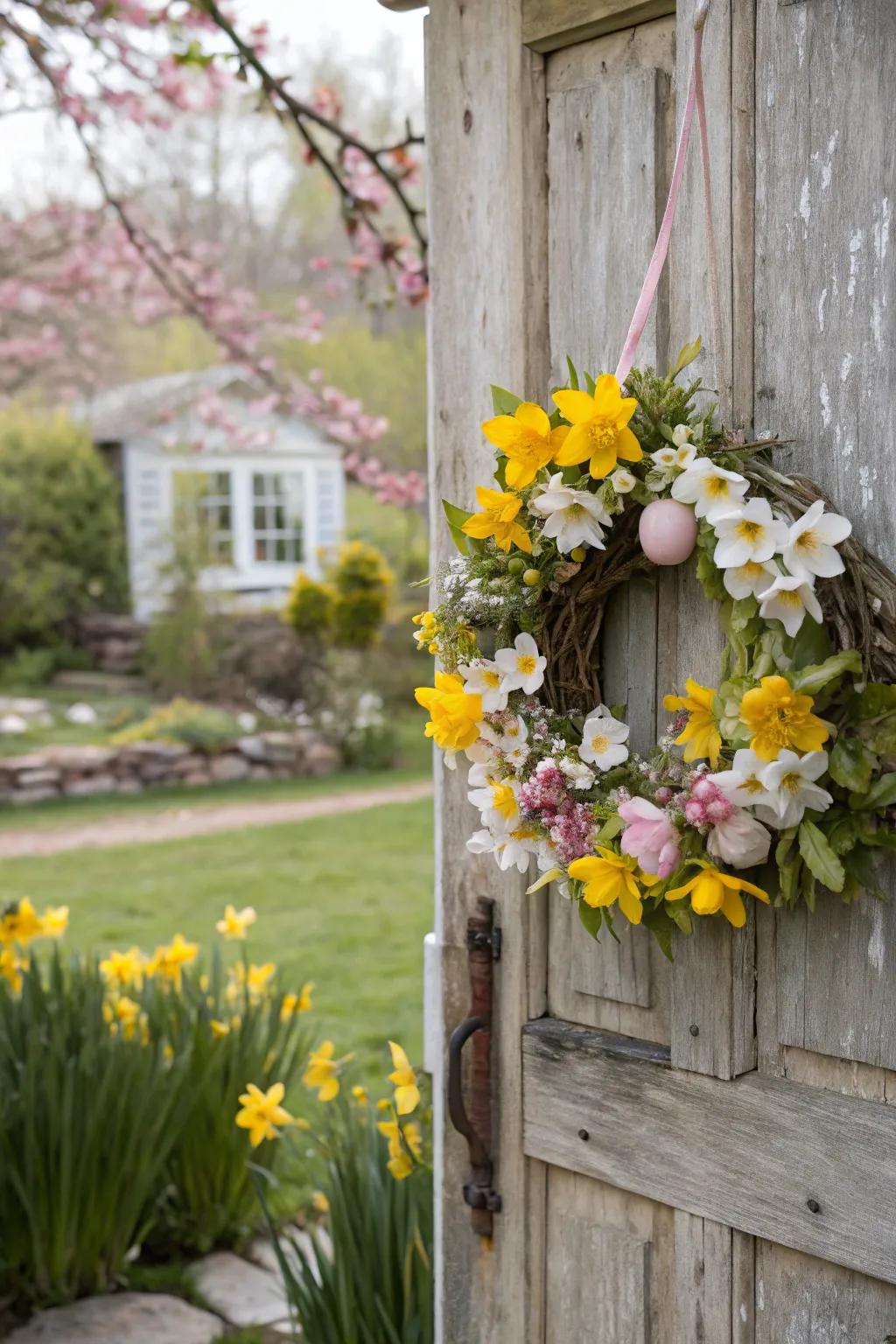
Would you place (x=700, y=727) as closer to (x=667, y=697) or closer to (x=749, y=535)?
(x=667, y=697)

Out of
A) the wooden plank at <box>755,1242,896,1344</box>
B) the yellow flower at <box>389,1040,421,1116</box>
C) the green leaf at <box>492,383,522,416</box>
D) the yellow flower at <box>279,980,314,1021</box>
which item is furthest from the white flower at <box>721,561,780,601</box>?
the yellow flower at <box>279,980,314,1021</box>

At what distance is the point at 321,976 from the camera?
5387 mm

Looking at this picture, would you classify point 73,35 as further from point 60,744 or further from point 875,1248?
point 60,744

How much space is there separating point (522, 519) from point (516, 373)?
284 mm

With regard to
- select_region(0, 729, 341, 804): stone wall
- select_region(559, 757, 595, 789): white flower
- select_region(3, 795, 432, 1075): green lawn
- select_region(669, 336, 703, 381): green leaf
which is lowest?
select_region(3, 795, 432, 1075): green lawn

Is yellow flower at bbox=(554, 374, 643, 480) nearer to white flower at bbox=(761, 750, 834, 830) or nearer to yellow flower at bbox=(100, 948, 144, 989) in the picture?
white flower at bbox=(761, 750, 834, 830)

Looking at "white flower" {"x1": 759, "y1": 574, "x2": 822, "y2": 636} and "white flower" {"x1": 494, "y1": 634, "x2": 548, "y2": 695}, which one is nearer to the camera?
"white flower" {"x1": 759, "y1": 574, "x2": 822, "y2": 636}

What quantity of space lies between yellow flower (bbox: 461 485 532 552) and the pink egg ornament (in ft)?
0.45

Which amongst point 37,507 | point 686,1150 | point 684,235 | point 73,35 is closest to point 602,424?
point 684,235

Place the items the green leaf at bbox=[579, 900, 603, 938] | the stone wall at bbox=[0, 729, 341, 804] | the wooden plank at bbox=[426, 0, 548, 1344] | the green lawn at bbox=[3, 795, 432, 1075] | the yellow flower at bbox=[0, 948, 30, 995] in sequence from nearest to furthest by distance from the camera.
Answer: the green leaf at bbox=[579, 900, 603, 938] < the wooden plank at bbox=[426, 0, 548, 1344] < the yellow flower at bbox=[0, 948, 30, 995] < the green lawn at bbox=[3, 795, 432, 1075] < the stone wall at bbox=[0, 729, 341, 804]

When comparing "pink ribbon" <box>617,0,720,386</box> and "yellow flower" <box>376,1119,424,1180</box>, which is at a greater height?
"pink ribbon" <box>617,0,720,386</box>

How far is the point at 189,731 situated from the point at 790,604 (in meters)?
9.22

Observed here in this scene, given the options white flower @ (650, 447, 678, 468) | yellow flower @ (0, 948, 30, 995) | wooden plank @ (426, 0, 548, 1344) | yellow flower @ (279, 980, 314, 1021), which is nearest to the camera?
white flower @ (650, 447, 678, 468)

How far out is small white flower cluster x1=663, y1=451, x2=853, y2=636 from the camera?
3.93ft
